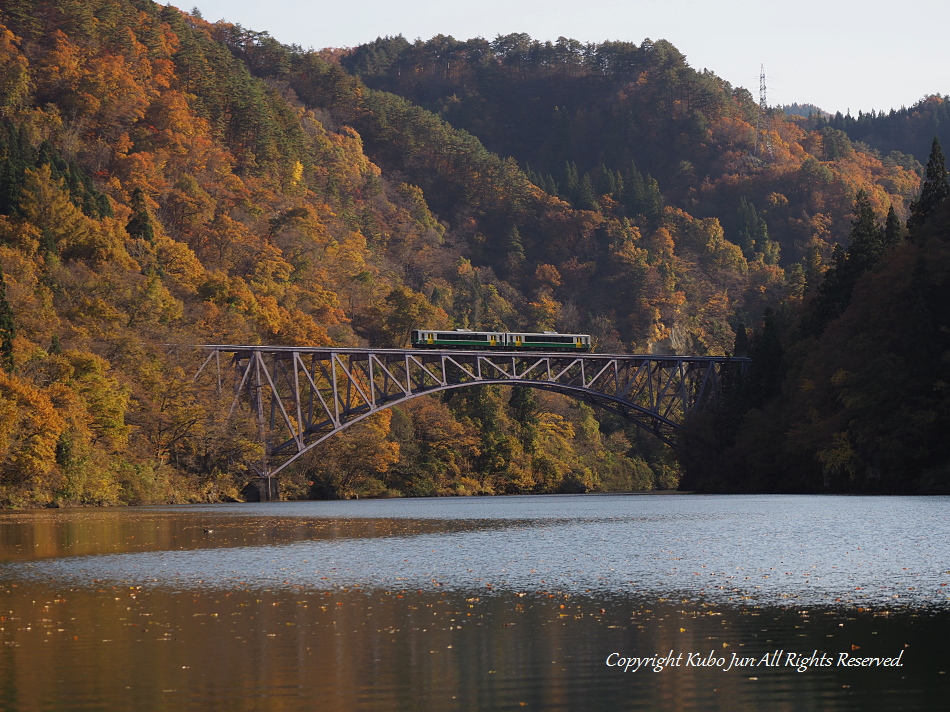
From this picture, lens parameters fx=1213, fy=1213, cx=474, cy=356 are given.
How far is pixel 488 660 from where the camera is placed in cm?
1520

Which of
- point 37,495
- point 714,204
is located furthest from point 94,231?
point 714,204

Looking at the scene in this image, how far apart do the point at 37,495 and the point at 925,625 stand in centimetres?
4995

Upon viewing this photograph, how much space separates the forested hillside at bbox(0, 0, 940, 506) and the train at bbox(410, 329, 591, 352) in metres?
8.11

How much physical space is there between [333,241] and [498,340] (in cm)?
3185

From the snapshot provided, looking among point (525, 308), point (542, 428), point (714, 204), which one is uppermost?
point (714, 204)

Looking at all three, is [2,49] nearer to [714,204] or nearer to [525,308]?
[525,308]

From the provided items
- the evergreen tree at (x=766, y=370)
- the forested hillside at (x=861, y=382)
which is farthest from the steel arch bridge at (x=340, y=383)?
the forested hillside at (x=861, y=382)

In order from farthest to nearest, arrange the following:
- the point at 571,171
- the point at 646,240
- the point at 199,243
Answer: the point at 571,171 → the point at 646,240 → the point at 199,243

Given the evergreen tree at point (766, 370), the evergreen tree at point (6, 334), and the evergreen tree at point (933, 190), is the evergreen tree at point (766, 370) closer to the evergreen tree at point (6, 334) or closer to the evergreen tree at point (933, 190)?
the evergreen tree at point (933, 190)

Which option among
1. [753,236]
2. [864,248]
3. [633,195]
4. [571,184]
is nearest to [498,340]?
[864,248]

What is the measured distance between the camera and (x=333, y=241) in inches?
4717

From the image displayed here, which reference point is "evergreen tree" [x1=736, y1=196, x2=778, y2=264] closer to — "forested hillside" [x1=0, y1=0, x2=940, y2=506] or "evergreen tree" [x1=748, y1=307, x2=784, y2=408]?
"forested hillside" [x1=0, y1=0, x2=940, y2=506]

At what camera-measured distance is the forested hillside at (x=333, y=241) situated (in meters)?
72.2

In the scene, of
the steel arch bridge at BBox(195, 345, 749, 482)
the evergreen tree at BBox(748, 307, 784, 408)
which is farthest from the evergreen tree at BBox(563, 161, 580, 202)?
the evergreen tree at BBox(748, 307, 784, 408)
